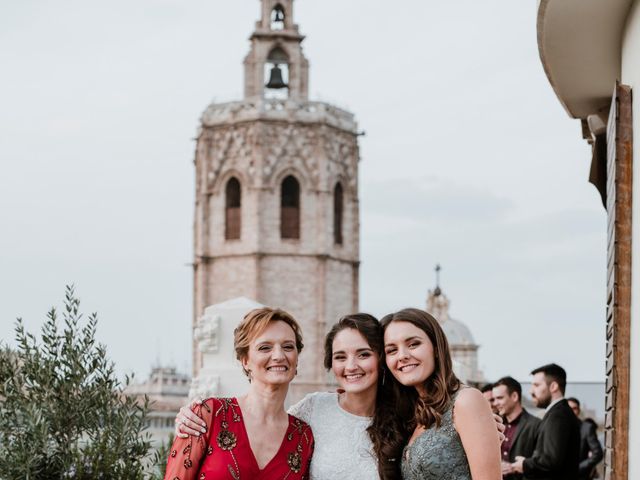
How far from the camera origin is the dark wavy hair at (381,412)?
11.8 ft

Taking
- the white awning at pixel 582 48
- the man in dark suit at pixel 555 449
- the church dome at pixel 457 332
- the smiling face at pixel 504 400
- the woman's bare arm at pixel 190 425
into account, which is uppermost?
the white awning at pixel 582 48

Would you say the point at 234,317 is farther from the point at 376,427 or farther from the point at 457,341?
the point at 457,341

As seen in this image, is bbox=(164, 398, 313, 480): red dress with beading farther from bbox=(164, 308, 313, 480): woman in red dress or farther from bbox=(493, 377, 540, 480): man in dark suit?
bbox=(493, 377, 540, 480): man in dark suit

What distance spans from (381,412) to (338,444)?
0.17 meters

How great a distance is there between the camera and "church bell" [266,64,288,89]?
42281 mm

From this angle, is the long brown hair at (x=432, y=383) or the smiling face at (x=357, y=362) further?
the smiling face at (x=357, y=362)

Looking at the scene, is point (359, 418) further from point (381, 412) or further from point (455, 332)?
point (455, 332)

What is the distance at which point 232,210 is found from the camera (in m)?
41.8

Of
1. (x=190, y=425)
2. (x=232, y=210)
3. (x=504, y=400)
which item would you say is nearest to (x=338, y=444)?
(x=190, y=425)

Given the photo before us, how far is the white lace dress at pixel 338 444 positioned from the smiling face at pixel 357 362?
13 cm

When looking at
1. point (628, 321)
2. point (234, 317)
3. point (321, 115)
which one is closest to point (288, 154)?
point (321, 115)

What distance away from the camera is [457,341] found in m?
30.6

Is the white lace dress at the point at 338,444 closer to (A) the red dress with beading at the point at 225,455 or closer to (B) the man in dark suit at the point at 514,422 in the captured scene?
(A) the red dress with beading at the point at 225,455

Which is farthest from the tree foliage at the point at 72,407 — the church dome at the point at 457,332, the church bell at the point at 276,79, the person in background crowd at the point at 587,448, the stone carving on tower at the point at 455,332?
the church bell at the point at 276,79
